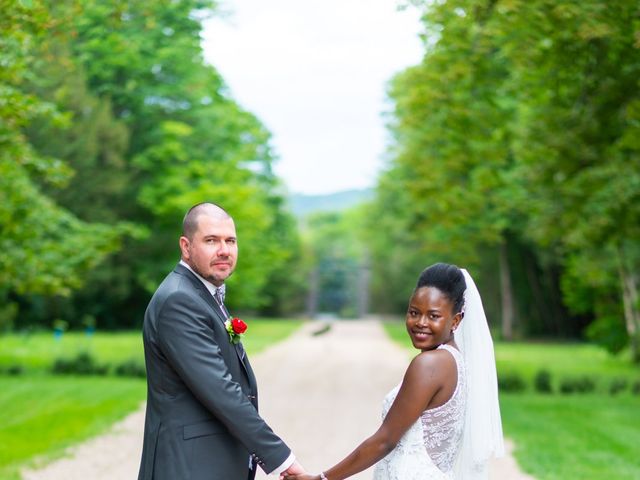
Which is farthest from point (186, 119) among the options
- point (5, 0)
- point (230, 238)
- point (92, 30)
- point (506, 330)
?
point (230, 238)

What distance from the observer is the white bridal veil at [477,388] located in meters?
4.54

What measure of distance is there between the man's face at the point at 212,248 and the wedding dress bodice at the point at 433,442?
3.30 feet

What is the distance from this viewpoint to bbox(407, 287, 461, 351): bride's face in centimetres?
434

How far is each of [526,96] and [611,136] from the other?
1.57m

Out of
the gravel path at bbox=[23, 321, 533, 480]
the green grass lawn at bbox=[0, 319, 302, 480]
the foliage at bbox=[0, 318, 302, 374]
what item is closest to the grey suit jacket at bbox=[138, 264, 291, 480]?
the gravel path at bbox=[23, 321, 533, 480]

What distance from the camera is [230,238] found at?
448 cm

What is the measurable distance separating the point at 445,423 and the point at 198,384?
3.70ft

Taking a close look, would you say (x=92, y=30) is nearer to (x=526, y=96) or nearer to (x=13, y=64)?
(x=13, y=64)

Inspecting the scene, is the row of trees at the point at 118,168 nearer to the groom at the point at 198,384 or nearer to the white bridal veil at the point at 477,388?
the groom at the point at 198,384

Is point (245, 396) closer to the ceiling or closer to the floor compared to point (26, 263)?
closer to the floor

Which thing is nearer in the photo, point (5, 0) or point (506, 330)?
point (5, 0)

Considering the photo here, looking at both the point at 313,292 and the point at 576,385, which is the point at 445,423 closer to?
the point at 576,385

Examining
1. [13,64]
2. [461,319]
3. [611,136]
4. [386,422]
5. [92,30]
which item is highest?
[92,30]

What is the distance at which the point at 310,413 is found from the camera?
587 inches
